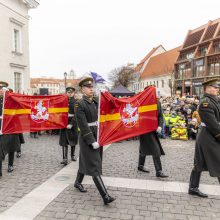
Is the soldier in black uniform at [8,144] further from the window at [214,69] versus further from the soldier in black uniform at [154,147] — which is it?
the window at [214,69]

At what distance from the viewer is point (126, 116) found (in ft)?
18.7

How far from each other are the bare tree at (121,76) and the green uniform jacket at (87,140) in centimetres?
6427

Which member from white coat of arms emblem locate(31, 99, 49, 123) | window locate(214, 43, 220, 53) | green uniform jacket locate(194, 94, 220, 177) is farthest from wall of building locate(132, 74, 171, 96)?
green uniform jacket locate(194, 94, 220, 177)

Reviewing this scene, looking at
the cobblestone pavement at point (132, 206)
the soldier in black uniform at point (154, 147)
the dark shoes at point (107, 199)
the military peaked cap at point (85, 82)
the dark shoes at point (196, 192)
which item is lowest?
the cobblestone pavement at point (132, 206)

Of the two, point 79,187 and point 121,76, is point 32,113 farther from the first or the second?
point 121,76

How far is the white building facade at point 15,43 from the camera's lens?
1911 centimetres

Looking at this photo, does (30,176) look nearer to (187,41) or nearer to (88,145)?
(88,145)

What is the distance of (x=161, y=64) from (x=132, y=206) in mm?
63005

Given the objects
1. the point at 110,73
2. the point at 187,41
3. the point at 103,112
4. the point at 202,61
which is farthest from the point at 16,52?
the point at 110,73

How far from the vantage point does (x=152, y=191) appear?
5.17 meters

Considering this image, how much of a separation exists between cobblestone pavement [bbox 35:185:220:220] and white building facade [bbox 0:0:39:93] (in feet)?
52.9

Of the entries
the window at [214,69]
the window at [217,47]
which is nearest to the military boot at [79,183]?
the window at [214,69]

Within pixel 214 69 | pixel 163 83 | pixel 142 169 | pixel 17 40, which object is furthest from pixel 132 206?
pixel 163 83

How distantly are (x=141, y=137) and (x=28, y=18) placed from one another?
63.4 feet
